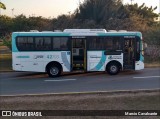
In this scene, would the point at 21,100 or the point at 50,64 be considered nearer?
the point at 21,100

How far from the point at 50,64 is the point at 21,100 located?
817 centimetres

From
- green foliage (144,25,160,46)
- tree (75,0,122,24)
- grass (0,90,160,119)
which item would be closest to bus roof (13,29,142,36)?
grass (0,90,160,119)

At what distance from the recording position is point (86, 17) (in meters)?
43.8

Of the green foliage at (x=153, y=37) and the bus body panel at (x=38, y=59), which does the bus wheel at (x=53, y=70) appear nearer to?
the bus body panel at (x=38, y=59)

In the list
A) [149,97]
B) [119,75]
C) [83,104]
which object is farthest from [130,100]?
[119,75]

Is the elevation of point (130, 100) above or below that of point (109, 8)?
below

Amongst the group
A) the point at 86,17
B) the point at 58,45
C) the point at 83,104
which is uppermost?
the point at 86,17

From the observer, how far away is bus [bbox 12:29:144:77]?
70.1 ft

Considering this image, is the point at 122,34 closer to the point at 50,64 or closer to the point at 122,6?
the point at 50,64

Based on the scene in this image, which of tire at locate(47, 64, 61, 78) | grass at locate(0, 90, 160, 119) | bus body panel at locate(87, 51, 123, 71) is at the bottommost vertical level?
grass at locate(0, 90, 160, 119)

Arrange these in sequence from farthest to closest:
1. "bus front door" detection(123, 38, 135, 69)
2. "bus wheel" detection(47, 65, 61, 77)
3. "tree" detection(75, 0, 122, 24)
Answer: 1. "tree" detection(75, 0, 122, 24)
2. "bus front door" detection(123, 38, 135, 69)
3. "bus wheel" detection(47, 65, 61, 77)

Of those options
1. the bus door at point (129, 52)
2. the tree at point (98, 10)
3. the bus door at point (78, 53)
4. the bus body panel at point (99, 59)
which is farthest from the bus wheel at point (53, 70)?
the tree at point (98, 10)

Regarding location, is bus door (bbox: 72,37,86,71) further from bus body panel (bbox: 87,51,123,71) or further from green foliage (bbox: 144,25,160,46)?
green foliage (bbox: 144,25,160,46)

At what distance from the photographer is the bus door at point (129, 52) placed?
2189 cm
